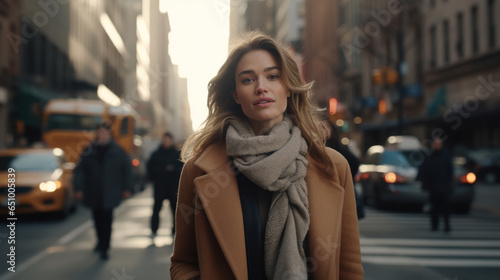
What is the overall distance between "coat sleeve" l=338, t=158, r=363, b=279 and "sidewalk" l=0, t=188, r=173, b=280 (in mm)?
5265

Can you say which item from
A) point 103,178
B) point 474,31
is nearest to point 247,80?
point 103,178

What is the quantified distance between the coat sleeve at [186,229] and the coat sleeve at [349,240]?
63cm

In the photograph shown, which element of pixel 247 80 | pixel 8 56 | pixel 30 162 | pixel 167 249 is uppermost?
pixel 8 56

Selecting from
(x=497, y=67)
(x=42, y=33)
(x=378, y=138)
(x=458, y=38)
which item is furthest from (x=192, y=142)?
(x=378, y=138)

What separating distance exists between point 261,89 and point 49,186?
12.5 m

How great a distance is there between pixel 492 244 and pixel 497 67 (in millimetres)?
19177

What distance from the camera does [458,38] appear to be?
33156 millimetres

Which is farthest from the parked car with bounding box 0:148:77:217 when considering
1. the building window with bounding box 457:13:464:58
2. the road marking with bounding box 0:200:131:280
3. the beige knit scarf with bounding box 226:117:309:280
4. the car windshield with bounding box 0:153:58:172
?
the building window with bounding box 457:13:464:58

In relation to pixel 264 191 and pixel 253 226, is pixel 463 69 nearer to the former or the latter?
pixel 264 191

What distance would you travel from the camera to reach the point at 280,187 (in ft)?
8.27

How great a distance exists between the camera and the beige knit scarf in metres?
2.50

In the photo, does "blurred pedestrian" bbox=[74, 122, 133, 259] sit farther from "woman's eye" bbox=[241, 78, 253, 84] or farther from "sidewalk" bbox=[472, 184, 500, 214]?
A: "sidewalk" bbox=[472, 184, 500, 214]

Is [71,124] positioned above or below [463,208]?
above

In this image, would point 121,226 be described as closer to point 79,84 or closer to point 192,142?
point 192,142
